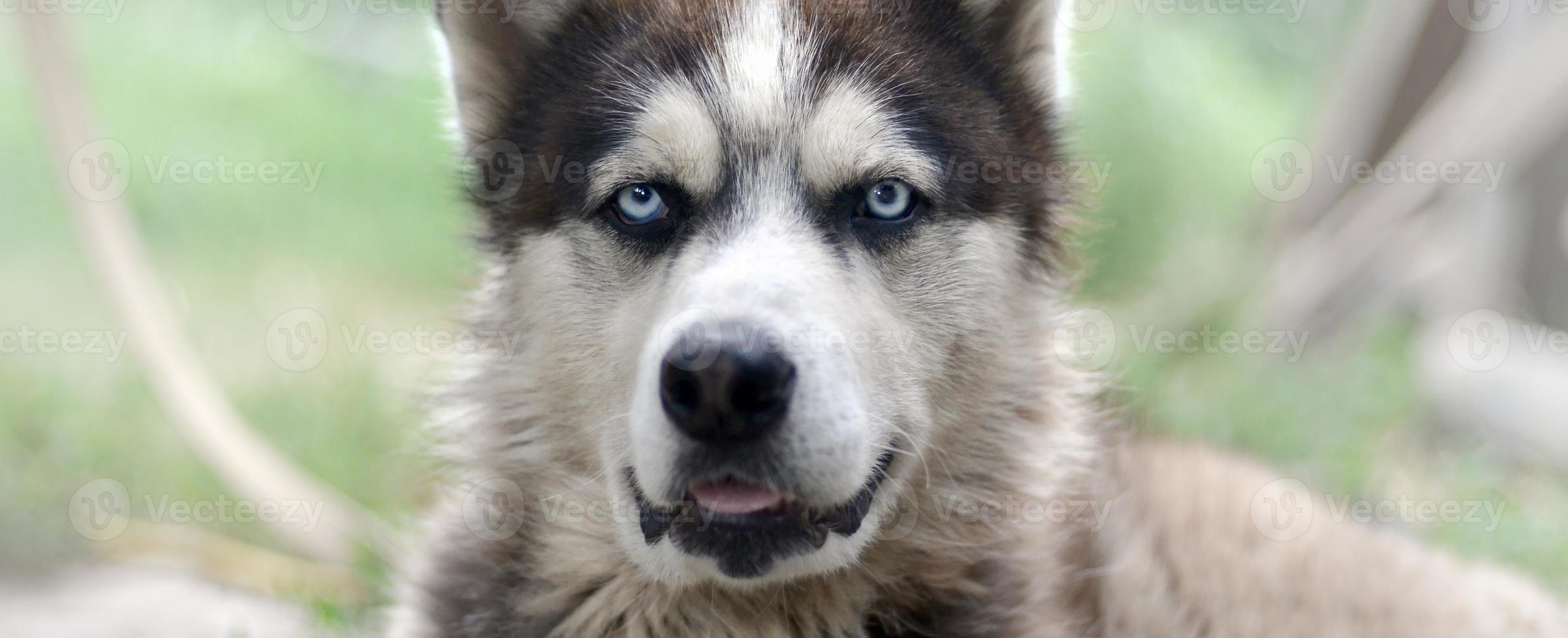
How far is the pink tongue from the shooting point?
249cm

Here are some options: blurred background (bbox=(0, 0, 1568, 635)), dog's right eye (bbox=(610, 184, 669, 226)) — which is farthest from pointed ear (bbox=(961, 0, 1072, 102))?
dog's right eye (bbox=(610, 184, 669, 226))

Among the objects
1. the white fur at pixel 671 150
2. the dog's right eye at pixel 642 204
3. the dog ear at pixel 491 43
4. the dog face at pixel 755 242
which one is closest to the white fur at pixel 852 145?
the dog face at pixel 755 242

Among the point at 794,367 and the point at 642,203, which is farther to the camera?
the point at 642,203

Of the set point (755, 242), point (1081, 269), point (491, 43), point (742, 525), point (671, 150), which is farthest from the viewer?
point (1081, 269)

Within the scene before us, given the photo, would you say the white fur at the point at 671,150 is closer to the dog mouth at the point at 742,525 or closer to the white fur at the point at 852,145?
the white fur at the point at 852,145

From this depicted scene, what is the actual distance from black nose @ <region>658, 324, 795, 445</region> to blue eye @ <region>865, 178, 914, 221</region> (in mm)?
625

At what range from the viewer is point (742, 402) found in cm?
231

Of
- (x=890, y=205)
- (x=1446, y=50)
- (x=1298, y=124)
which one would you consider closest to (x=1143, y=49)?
(x=1298, y=124)

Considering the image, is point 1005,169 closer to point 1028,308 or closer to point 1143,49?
point 1028,308

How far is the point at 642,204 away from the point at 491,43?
0.74 m

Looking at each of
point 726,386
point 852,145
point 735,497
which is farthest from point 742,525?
point 852,145

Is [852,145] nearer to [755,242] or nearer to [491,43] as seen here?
[755,242]

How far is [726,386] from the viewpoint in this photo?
2.28 m

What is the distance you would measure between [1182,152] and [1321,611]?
5473 mm
